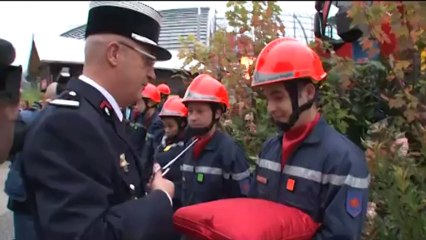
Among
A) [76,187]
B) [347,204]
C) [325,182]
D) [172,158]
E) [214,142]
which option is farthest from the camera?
[172,158]

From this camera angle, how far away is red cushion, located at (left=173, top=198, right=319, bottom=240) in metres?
2.09

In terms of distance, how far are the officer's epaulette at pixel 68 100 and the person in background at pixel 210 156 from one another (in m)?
1.92

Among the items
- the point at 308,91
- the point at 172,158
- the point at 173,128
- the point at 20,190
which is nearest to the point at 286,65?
the point at 308,91

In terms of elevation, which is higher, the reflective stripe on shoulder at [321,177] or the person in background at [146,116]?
the reflective stripe on shoulder at [321,177]

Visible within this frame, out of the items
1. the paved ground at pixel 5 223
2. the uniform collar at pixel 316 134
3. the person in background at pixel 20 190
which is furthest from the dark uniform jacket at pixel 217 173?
the paved ground at pixel 5 223

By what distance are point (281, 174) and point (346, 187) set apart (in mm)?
397

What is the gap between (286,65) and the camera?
2.54m

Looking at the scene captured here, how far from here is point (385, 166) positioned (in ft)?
7.82

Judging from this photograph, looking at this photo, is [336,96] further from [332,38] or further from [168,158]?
[168,158]

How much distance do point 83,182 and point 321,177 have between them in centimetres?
104

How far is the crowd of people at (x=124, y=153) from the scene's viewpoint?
1.89 meters

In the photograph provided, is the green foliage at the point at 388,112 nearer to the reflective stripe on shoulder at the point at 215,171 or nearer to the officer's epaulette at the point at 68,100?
the reflective stripe on shoulder at the point at 215,171

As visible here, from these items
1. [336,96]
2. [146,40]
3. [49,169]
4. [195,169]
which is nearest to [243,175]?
[195,169]

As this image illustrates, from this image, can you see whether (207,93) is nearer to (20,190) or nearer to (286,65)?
(286,65)
